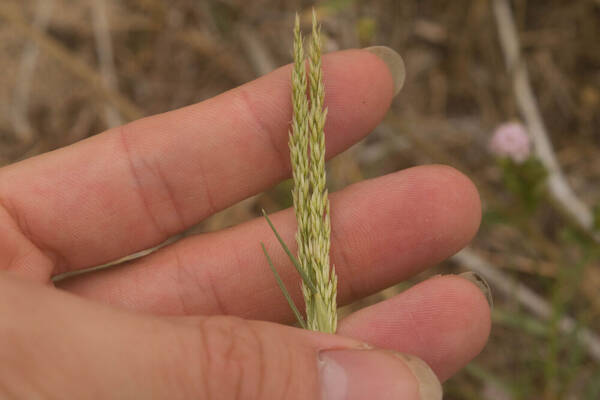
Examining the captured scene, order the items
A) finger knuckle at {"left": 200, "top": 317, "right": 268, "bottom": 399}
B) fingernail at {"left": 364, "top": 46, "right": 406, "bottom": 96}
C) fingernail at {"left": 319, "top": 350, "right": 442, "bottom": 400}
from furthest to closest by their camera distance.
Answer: fingernail at {"left": 364, "top": 46, "right": 406, "bottom": 96} < fingernail at {"left": 319, "top": 350, "right": 442, "bottom": 400} < finger knuckle at {"left": 200, "top": 317, "right": 268, "bottom": 399}

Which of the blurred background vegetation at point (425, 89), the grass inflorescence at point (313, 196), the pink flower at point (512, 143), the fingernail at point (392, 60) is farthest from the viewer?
the blurred background vegetation at point (425, 89)

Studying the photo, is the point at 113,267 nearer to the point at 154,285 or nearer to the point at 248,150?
the point at 154,285

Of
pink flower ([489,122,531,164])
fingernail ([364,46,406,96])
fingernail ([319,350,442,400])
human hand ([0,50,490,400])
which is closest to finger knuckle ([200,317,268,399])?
fingernail ([319,350,442,400])

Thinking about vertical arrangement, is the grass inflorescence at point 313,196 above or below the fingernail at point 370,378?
above

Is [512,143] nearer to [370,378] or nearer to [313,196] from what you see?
[313,196]

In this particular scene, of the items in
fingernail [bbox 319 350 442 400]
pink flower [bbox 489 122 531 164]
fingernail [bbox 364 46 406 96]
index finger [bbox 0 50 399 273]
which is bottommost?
fingernail [bbox 319 350 442 400]

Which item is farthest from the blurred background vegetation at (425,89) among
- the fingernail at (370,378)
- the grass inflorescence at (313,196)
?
the fingernail at (370,378)

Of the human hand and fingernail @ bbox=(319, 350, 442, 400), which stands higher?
the human hand

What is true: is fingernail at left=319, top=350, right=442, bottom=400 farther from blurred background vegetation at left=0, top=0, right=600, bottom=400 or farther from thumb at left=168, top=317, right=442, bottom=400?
blurred background vegetation at left=0, top=0, right=600, bottom=400

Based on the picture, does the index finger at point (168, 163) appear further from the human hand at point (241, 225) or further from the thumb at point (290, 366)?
the thumb at point (290, 366)

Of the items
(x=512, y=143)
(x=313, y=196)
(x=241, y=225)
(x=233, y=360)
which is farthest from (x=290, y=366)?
(x=512, y=143)
